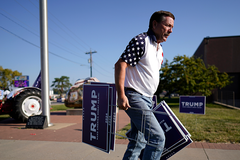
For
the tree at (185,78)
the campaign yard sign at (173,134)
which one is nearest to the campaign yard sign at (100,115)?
the campaign yard sign at (173,134)

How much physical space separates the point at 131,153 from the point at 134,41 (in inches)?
51.0

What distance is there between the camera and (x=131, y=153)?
2.44 metres

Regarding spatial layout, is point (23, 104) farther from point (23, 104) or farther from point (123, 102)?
point (123, 102)

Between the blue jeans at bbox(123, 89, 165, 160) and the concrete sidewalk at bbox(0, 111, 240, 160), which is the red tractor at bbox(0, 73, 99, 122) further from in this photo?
the blue jeans at bbox(123, 89, 165, 160)

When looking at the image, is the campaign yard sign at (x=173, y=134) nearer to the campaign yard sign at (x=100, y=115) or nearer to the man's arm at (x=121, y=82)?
the man's arm at (x=121, y=82)

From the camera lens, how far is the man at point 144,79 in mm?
2148

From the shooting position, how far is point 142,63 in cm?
226

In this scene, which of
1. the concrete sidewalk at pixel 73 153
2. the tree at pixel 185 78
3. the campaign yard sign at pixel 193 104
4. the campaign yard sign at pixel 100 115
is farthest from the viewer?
the tree at pixel 185 78

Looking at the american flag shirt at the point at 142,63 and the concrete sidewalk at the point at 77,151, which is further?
the concrete sidewalk at the point at 77,151

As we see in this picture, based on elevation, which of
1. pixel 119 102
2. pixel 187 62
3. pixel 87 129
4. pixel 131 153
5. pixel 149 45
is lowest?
pixel 131 153

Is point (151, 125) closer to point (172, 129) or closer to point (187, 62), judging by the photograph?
point (172, 129)

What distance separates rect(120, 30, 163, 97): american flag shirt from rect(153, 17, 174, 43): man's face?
7 cm

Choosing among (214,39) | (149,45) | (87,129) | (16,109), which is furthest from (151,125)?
(214,39)

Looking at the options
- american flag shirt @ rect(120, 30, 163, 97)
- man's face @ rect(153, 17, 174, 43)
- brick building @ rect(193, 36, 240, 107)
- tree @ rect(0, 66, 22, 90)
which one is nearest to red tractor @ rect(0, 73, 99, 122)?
american flag shirt @ rect(120, 30, 163, 97)
